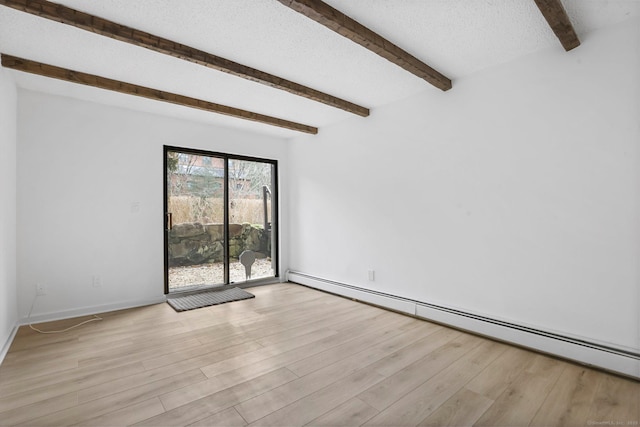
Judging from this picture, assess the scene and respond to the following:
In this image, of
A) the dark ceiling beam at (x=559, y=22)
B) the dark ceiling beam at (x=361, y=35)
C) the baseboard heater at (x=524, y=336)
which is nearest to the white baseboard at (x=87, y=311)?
the baseboard heater at (x=524, y=336)

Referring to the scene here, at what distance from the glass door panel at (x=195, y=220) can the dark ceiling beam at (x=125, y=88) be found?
962mm

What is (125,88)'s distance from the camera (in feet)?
10.3

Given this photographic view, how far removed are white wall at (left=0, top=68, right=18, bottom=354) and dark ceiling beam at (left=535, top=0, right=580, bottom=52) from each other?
4139mm

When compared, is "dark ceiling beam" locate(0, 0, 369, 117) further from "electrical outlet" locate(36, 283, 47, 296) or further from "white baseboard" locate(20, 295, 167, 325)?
"white baseboard" locate(20, 295, 167, 325)

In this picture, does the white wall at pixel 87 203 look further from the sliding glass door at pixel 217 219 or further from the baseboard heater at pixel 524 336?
the baseboard heater at pixel 524 336

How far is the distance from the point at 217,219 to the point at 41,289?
2.09 meters

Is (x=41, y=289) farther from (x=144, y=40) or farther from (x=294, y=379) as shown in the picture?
(x=294, y=379)

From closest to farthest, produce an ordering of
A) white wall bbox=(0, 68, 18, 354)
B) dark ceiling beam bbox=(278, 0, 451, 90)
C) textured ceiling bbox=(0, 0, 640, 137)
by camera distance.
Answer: dark ceiling beam bbox=(278, 0, 451, 90) → textured ceiling bbox=(0, 0, 640, 137) → white wall bbox=(0, 68, 18, 354)

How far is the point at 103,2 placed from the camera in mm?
1945

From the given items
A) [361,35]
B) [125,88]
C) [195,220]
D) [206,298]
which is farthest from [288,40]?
[206,298]

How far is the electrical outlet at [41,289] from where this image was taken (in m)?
3.29

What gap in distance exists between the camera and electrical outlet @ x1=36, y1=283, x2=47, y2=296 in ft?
10.8

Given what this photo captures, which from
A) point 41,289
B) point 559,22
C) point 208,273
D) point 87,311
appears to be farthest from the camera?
point 208,273

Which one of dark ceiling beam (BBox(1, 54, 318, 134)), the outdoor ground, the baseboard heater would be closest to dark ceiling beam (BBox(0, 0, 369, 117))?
dark ceiling beam (BBox(1, 54, 318, 134))
